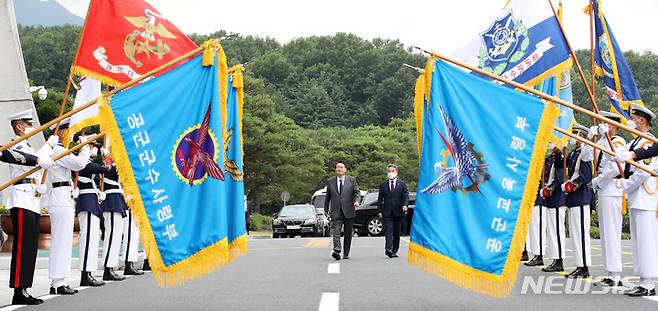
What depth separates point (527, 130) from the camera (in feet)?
23.0

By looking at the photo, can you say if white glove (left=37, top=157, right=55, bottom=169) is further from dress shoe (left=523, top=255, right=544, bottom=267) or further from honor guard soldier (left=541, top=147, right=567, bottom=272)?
dress shoe (left=523, top=255, right=544, bottom=267)

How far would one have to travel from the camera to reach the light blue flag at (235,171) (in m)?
7.75

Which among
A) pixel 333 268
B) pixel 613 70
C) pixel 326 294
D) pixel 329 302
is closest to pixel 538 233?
pixel 333 268

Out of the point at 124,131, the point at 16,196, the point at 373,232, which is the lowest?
the point at 373,232

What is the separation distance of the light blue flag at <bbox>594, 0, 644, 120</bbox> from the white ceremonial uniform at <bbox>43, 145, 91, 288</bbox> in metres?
6.32

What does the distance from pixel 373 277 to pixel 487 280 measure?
164 inches

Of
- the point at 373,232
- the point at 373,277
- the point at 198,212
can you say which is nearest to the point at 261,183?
the point at 373,232

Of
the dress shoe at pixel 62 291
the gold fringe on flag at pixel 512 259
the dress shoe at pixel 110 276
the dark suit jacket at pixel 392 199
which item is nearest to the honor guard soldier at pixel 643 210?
the gold fringe on flag at pixel 512 259

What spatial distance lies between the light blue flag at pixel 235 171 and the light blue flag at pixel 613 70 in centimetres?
444

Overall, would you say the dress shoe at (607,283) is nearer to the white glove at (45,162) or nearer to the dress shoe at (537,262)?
the dress shoe at (537,262)

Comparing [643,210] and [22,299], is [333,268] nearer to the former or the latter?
[643,210]

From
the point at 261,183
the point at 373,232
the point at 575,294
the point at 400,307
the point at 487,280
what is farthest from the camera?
the point at 261,183

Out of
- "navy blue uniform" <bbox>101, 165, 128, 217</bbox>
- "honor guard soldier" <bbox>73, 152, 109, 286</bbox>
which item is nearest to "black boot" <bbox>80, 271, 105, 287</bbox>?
"honor guard soldier" <bbox>73, 152, 109, 286</bbox>

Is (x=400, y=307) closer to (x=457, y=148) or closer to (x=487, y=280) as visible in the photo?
(x=487, y=280)
